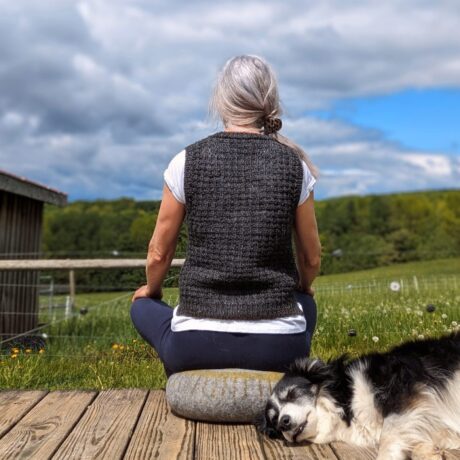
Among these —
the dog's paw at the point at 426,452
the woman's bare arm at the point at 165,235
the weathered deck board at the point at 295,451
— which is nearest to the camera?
the dog's paw at the point at 426,452

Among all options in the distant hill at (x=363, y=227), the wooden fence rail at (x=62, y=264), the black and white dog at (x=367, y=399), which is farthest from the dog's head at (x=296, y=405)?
the distant hill at (x=363, y=227)

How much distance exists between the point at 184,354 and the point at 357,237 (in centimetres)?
1814

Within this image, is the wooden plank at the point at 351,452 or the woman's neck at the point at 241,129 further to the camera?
the woman's neck at the point at 241,129

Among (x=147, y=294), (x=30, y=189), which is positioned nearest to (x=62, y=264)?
(x=147, y=294)

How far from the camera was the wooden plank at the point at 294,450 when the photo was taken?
297cm

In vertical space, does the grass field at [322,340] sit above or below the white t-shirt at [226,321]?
below

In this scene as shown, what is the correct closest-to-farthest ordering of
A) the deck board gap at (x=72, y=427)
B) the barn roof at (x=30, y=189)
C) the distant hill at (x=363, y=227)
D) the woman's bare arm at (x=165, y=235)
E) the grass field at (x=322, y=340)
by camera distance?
the deck board gap at (x=72, y=427), the woman's bare arm at (x=165, y=235), the grass field at (x=322, y=340), the barn roof at (x=30, y=189), the distant hill at (x=363, y=227)

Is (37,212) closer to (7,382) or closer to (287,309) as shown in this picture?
(7,382)

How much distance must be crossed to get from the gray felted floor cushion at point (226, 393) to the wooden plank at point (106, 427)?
1.14 feet

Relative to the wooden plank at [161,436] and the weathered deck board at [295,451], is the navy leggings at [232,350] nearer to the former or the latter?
the wooden plank at [161,436]

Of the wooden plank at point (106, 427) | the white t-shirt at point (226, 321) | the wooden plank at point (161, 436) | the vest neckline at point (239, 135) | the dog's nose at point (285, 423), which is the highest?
the vest neckline at point (239, 135)

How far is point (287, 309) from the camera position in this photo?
11.1 ft

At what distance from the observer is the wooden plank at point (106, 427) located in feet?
10.1

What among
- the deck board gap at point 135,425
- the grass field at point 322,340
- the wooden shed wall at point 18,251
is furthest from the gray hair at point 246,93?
the wooden shed wall at point 18,251
